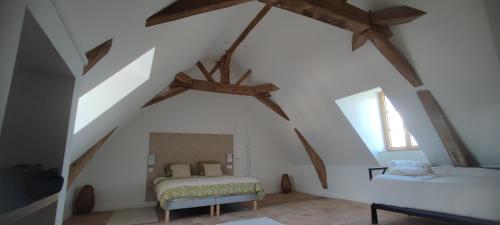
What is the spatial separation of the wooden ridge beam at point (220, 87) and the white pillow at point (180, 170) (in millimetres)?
1796

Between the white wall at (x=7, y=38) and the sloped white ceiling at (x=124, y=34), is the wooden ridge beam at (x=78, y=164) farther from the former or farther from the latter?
the white wall at (x=7, y=38)

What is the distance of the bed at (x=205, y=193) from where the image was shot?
3.80m

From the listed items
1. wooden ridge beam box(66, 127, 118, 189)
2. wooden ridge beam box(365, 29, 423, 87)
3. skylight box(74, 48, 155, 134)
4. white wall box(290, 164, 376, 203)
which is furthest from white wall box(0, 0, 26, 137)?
white wall box(290, 164, 376, 203)

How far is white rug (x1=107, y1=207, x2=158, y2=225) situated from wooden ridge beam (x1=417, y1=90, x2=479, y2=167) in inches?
176

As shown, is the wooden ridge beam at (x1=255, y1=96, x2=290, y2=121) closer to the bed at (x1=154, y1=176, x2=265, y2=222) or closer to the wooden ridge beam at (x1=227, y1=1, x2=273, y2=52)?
the wooden ridge beam at (x1=227, y1=1, x2=273, y2=52)

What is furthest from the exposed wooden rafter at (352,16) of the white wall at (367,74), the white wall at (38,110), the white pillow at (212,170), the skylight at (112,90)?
the white pillow at (212,170)

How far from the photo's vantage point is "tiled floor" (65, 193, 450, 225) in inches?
138

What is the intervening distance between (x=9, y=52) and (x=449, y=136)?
4310 mm

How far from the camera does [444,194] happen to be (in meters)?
2.78

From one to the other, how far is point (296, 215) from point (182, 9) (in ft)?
11.5

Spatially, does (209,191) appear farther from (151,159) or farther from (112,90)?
(112,90)

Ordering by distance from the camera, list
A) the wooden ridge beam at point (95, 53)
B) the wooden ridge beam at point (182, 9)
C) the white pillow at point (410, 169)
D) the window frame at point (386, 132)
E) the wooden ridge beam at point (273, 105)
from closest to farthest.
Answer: the wooden ridge beam at point (95, 53) → the wooden ridge beam at point (182, 9) → the white pillow at point (410, 169) → the window frame at point (386, 132) → the wooden ridge beam at point (273, 105)

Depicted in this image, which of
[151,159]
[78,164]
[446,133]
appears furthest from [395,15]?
[151,159]

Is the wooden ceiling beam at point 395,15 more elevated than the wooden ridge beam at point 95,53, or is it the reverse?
the wooden ceiling beam at point 395,15
